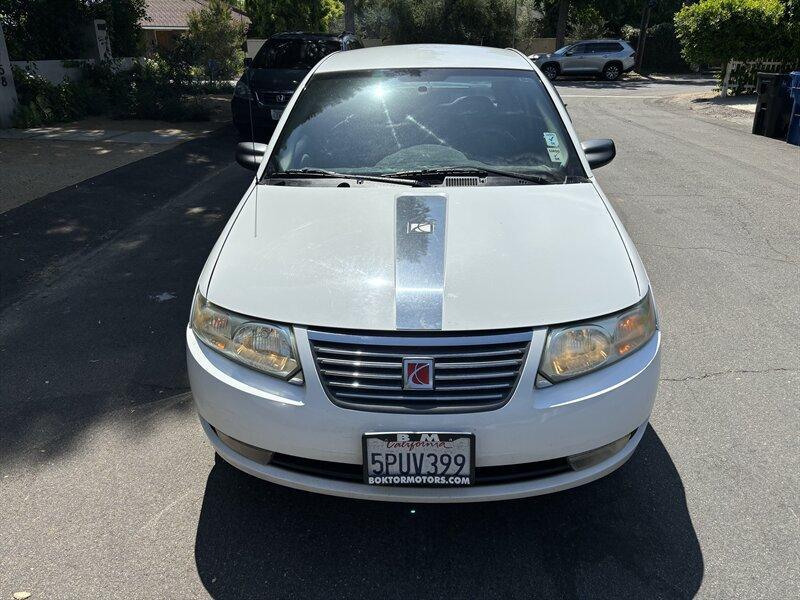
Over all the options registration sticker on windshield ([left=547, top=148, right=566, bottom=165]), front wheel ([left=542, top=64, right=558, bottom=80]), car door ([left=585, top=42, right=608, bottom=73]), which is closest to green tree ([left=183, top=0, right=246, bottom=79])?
front wheel ([left=542, top=64, right=558, bottom=80])

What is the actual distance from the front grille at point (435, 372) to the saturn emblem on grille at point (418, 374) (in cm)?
2

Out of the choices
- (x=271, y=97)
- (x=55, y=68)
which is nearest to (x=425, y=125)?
(x=271, y=97)

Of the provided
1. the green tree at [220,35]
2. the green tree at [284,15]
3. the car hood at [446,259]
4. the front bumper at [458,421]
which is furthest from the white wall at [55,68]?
the green tree at [284,15]

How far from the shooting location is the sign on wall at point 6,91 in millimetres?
11828

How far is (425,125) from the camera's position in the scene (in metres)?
3.80

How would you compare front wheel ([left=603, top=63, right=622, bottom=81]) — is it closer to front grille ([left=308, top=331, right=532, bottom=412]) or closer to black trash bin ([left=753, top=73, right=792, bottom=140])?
black trash bin ([left=753, top=73, right=792, bottom=140])

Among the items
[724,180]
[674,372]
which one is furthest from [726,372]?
[724,180]

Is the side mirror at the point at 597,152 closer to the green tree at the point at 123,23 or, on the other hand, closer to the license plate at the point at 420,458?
the license plate at the point at 420,458

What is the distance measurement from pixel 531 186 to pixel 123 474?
93.3 inches

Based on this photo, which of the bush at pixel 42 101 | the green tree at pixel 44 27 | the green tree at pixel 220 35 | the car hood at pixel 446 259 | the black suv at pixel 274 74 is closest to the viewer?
the car hood at pixel 446 259

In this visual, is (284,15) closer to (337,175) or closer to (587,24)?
(587,24)

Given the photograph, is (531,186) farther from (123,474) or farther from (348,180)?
(123,474)

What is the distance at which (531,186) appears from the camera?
3.33 metres

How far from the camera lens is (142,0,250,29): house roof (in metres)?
36.0
